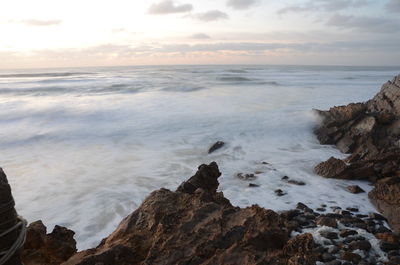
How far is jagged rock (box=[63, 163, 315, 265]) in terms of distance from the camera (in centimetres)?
229

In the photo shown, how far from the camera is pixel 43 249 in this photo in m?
3.02

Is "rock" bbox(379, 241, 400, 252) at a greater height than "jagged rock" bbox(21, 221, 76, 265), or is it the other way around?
"jagged rock" bbox(21, 221, 76, 265)

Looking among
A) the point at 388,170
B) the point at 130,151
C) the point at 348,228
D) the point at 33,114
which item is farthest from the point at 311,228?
the point at 33,114

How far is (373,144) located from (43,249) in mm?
8817

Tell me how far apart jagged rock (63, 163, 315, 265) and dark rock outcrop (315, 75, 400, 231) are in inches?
138

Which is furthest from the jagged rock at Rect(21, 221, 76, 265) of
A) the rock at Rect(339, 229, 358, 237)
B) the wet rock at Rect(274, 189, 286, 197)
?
the wet rock at Rect(274, 189, 286, 197)

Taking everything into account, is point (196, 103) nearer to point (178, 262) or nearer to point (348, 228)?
point (348, 228)

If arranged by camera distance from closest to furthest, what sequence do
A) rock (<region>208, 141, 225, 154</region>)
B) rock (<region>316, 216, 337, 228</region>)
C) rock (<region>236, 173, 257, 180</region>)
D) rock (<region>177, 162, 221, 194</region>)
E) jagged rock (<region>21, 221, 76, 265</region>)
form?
jagged rock (<region>21, 221, 76, 265</region>)
rock (<region>177, 162, 221, 194</region>)
rock (<region>316, 216, 337, 228</region>)
rock (<region>236, 173, 257, 180</region>)
rock (<region>208, 141, 225, 154</region>)

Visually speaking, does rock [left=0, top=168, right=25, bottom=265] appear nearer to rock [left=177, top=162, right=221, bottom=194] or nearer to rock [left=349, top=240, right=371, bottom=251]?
rock [left=177, top=162, right=221, bottom=194]

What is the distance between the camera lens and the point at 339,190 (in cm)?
691

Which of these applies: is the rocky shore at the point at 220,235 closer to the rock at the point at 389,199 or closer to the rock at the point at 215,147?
the rock at the point at 389,199

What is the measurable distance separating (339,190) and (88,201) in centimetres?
551

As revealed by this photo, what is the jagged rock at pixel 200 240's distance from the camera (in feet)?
7.50

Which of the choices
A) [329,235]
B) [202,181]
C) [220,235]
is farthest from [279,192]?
[220,235]
